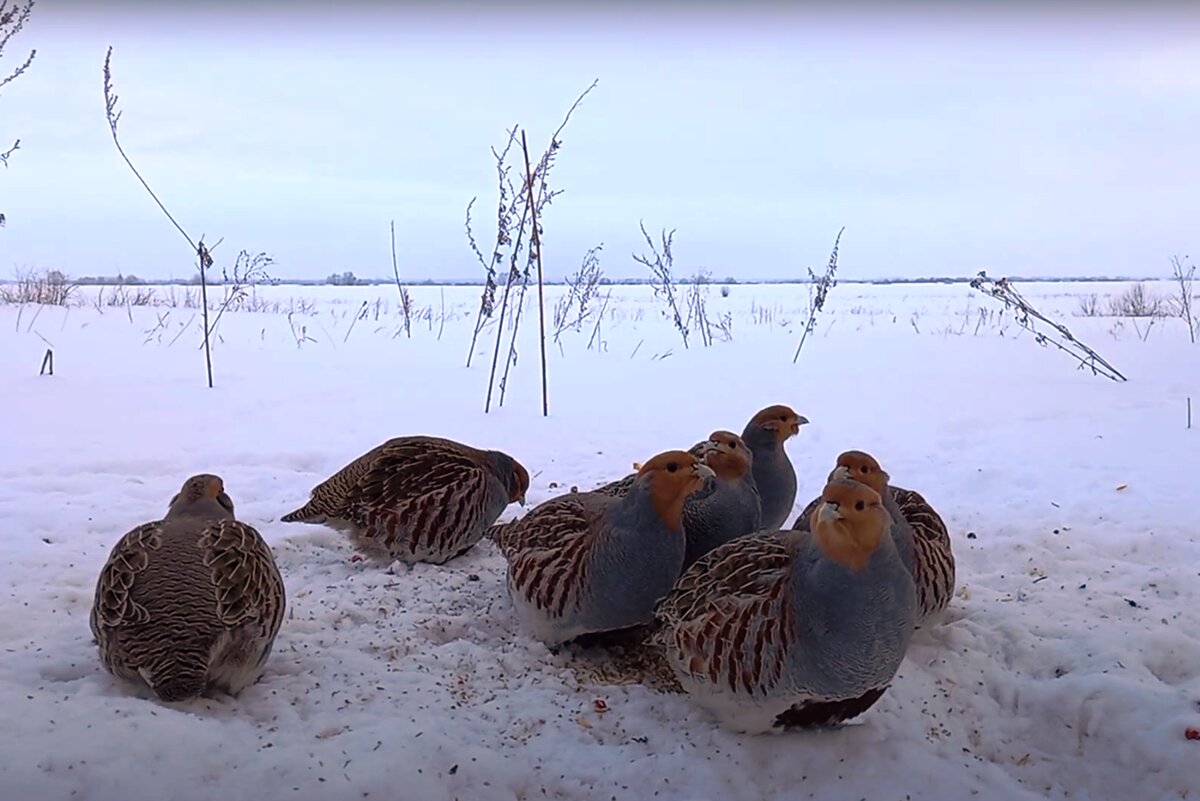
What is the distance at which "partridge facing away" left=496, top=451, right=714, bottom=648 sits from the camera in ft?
8.74

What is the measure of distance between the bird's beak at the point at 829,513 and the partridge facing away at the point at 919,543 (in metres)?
0.49

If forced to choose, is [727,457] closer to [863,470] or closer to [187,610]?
[863,470]

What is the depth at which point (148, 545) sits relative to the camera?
2350 millimetres

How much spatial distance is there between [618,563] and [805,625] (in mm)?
748

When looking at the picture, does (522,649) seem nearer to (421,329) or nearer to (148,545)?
(148,545)

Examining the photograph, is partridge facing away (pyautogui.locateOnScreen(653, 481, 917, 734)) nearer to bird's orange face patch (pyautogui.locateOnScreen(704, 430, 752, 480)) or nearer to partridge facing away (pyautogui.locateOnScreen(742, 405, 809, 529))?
bird's orange face patch (pyautogui.locateOnScreen(704, 430, 752, 480))

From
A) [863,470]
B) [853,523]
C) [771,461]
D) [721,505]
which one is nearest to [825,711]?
[853,523]

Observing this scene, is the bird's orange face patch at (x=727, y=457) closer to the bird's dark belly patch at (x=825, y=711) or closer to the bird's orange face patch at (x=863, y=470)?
the bird's orange face patch at (x=863, y=470)


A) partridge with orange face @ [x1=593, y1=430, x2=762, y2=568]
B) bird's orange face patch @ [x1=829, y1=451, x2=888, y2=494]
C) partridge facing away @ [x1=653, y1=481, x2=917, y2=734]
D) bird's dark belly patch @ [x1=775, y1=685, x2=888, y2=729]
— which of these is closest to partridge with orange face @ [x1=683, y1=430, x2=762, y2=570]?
partridge with orange face @ [x1=593, y1=430, x2=762, y2=568]

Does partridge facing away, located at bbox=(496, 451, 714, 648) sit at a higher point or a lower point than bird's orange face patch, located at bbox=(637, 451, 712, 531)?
lower

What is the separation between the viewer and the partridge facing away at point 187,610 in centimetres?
211

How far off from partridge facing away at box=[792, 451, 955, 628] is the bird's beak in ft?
1.60

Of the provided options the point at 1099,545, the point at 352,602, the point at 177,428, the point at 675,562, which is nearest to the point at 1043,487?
the point at 1099,545

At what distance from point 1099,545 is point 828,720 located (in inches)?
78.3
